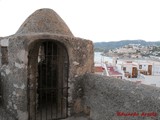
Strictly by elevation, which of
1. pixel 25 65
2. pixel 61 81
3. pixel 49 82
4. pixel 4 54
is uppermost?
pixel 4 54

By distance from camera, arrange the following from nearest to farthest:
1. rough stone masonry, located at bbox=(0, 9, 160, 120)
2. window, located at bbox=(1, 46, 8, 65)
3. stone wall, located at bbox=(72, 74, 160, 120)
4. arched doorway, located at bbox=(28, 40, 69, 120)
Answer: stone wall, located at bbox=(72, 74, 160, 120), rough stone masonry, located at bbox=(0, 9, 160, 120), arched doorway, located at bbox=(28, 40, 69, 120), window, located at bbox=(1, 46, 8, 65)

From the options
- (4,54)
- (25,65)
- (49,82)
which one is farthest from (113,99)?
(4,54)

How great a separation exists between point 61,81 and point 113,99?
177cm

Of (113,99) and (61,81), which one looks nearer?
(113,99)

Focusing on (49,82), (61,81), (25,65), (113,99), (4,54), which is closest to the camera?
(113,99)

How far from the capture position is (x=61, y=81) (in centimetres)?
591

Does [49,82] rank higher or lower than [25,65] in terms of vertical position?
lower

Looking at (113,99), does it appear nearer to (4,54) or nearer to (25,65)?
(25,65)

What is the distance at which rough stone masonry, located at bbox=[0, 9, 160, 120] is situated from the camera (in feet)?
15.6

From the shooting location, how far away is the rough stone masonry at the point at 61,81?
15.6 ft

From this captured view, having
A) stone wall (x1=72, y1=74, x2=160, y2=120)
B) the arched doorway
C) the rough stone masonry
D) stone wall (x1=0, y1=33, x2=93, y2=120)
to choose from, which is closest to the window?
the rough stone masonry

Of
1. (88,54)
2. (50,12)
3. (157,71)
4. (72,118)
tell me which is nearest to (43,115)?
(72,118)

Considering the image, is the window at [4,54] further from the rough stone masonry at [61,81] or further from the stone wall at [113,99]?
the stone wall at [113,99]

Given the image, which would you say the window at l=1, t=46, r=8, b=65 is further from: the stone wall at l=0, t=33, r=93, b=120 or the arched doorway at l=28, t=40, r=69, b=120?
the arched doorway at l=28, t=40, r=69, b=120
